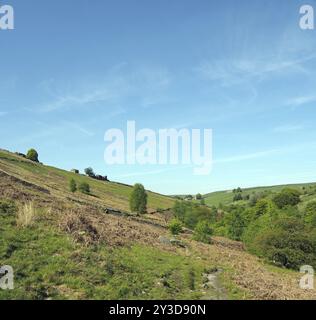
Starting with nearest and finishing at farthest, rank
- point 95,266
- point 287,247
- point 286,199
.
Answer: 1. point 95,266
2. point 287,247
3. point 286,199

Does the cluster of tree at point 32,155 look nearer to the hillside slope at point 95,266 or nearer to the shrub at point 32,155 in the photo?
the shrub at point 32,155

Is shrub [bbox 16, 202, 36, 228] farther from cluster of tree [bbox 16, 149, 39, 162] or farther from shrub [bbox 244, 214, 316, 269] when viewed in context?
cluster of tree [bbox 16, 149, 39, 162]

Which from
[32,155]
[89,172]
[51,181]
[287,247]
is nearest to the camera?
[287,247]

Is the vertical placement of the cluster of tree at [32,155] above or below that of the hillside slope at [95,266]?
above

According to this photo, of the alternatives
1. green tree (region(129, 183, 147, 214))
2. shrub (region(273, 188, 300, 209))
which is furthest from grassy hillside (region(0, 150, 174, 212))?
shrub (region(273, 188, 300, 209))

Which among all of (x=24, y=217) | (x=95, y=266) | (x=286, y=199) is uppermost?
(x=286, y=199)

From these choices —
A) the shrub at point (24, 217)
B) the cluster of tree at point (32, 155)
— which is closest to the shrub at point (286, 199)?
the cluster of tree at point (32, 155)

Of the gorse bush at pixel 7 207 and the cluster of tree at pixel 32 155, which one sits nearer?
the gorse bush at pixel 7 207

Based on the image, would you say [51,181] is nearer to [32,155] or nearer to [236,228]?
[32,155]

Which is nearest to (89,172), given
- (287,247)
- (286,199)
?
(286,199)

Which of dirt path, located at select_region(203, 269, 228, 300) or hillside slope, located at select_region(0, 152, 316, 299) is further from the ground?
hillside slope, located at select_region(0, 152, 316, 299)
